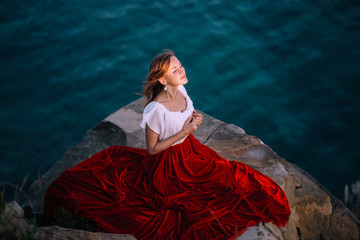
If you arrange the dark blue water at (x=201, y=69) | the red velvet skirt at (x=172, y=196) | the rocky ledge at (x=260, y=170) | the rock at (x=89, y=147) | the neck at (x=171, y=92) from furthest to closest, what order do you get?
the dark blue water at (x=201, y=69) < the rock at (x=89, y=147) < the rocky ledge at (x=260, y=170) < the neck at (x=171, y=92) < the red velvet skirt at (x=172, y=196)

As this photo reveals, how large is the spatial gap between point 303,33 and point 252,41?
1.04 m

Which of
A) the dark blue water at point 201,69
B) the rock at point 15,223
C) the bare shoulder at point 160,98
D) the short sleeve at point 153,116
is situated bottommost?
the dark blue water at point 201,69

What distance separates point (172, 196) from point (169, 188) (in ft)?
0.35

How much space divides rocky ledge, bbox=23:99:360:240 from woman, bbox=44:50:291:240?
0.18 meters

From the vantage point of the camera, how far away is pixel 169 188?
10.1 ft

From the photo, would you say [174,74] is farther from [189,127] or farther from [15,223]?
[15,223]

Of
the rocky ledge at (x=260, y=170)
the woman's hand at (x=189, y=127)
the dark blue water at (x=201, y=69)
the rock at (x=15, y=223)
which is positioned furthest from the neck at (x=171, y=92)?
the dark blue water at (x=201, y=69)

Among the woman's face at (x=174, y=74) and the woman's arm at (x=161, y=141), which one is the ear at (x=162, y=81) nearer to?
the woman's face at (x=174, y=74)

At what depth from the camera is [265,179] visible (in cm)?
322

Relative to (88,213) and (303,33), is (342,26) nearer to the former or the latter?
(303,33)

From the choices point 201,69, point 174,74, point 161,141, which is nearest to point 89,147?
point 161,141

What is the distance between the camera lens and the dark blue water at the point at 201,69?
20.5ft

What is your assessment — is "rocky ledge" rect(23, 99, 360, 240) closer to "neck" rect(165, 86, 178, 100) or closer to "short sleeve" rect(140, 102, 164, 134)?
"short sleeve" rect(140, 102, 164, 134)

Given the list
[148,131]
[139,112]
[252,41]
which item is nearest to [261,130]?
[252,41]
